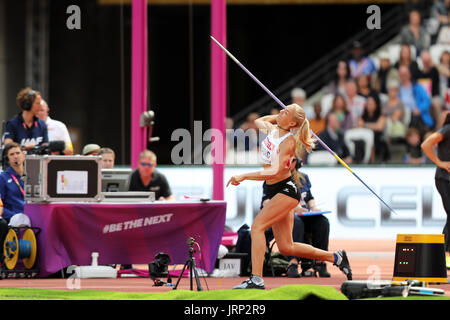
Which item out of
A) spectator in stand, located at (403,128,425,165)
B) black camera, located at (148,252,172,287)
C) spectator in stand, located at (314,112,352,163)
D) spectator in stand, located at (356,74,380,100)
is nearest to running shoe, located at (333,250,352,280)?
black camera, located at (148,252,172,287)

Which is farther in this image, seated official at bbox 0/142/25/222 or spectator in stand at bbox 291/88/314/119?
spectator in stand at bbox 291/88/314/119

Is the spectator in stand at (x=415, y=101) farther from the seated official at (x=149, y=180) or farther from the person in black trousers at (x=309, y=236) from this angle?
the seated official at (x=149, y=180)

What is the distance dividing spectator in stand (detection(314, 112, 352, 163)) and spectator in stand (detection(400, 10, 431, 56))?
2.94 meters

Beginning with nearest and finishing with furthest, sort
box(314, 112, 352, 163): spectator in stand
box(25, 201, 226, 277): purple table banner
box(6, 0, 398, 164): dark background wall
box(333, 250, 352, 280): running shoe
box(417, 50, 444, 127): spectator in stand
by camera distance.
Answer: box(333, 250, 352, 280): running shoe
box(25, 201, 226, 277): purple table banner
box(314, 112, 352, 163): spectator in stand
box(417, 50, 444, 127): spectator in stand
box(6, 0, 398, 164): dark background wall

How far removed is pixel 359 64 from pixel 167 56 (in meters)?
6.12

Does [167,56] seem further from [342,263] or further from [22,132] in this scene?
[342,263]

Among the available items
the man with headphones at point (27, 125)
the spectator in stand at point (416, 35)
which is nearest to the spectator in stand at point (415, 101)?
the spectator in stand at point (416, 35)

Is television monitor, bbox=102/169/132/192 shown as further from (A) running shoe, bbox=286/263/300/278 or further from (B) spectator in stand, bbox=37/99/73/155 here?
(A) running shoe, bbox=286/263/300/278

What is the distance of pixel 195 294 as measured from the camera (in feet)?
28.5

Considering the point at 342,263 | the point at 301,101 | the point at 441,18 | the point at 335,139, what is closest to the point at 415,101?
the point at 335,139

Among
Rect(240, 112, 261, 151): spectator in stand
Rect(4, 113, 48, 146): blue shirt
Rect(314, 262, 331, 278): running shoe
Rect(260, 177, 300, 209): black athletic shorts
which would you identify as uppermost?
Rect(4, 113, 48, 146): blue shirt

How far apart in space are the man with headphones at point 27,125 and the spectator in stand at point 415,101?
787 cm

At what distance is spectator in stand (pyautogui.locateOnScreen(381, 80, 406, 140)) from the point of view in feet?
61.2

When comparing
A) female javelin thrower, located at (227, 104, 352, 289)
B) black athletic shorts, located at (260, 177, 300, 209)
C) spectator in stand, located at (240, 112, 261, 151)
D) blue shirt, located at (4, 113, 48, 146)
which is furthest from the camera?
spectator in stand, located at (240, 112, 261, 151)
